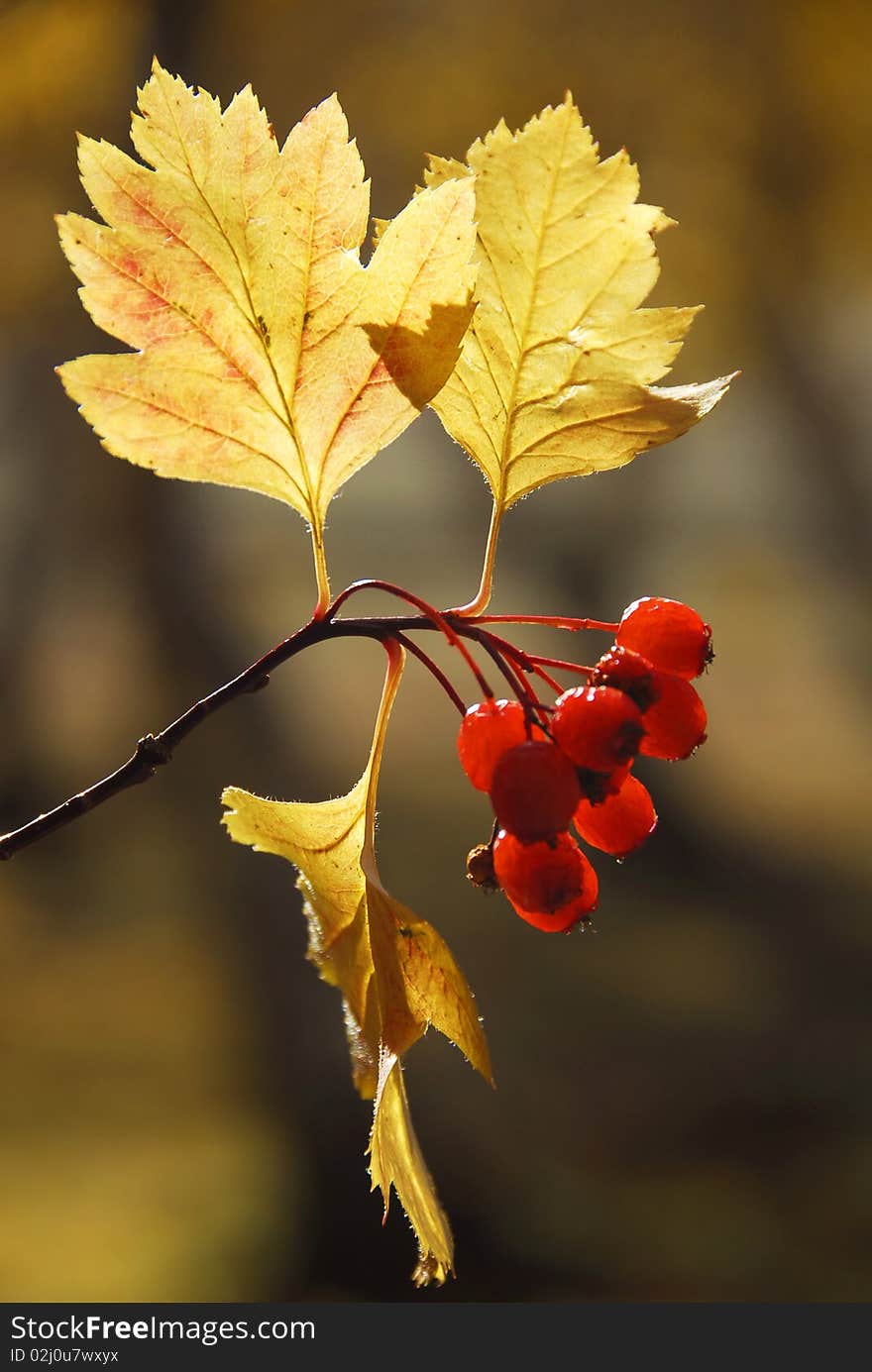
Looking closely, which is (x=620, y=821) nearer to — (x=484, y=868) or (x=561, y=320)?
(x=484, y=868)

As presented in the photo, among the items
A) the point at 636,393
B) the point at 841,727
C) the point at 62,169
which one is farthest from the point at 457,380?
the point at 841,727

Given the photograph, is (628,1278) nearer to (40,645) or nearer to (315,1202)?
(315,1202)

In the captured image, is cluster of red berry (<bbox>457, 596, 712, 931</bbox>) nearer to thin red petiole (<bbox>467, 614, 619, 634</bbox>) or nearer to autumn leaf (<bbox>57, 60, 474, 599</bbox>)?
thin red petiole (<bbox>467, 614, 619, 634</bbox>)

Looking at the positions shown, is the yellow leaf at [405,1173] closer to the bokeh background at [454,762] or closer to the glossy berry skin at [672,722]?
the glossy berry skin at [672,722]

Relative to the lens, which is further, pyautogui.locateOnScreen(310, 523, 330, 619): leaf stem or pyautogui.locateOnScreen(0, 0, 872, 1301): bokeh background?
pyautogui.locateOnScreen(0, 0, 872, 1301): bokeh background

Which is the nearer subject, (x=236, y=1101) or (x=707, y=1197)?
(x=707, y=1197)

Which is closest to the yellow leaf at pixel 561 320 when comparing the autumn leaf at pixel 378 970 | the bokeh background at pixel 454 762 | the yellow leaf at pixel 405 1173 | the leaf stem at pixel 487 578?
the leaf stem at pixel 487 578

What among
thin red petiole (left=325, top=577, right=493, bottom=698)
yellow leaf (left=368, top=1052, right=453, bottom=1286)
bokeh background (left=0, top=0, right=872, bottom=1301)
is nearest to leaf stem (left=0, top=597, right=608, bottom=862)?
thin red petiole (left=325, top=577, right=493, bottom=698)
